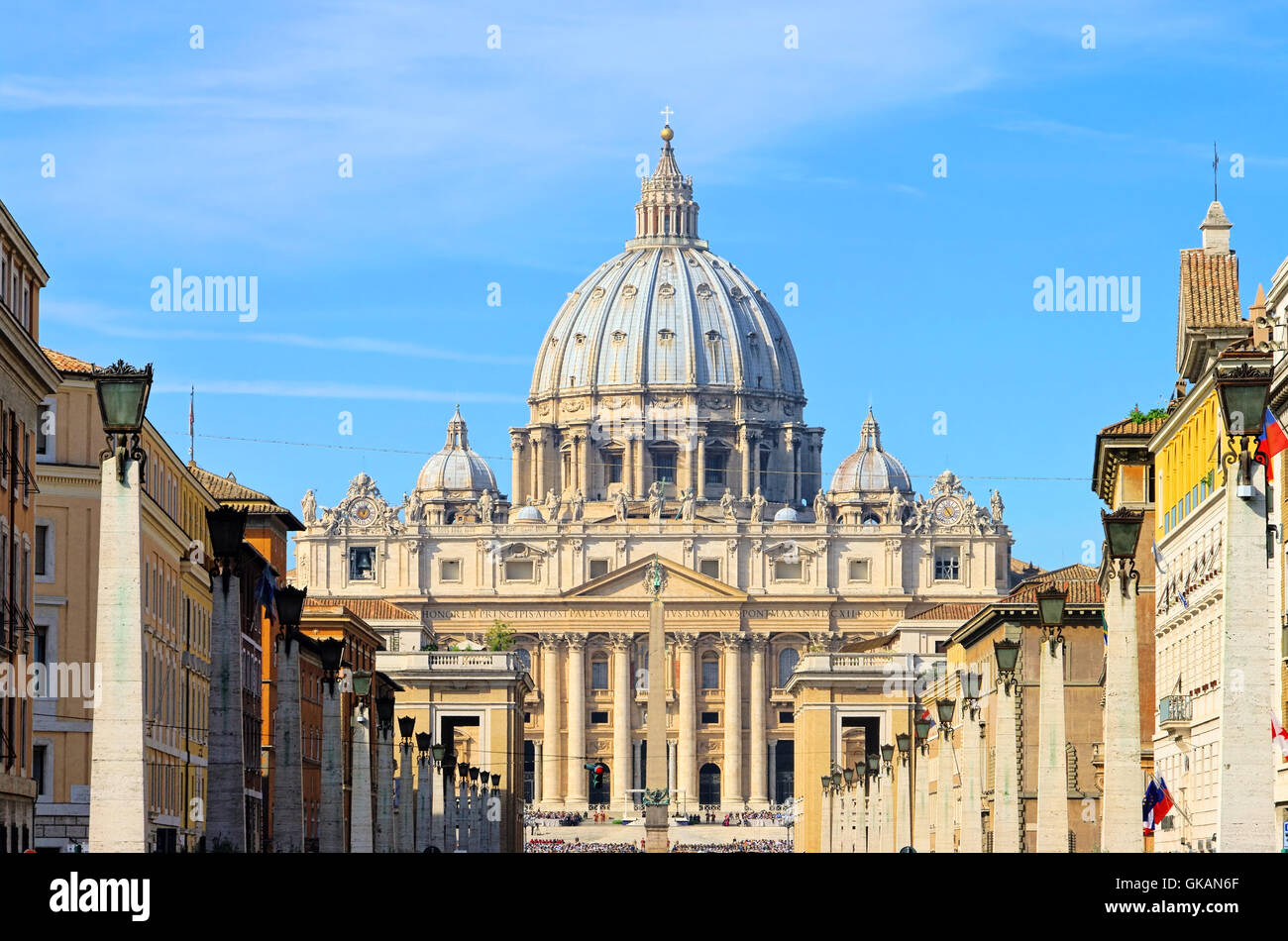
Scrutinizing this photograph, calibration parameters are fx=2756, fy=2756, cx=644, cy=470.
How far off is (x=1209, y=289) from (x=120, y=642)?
4314cm

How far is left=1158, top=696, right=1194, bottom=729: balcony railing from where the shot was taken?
6212 cm

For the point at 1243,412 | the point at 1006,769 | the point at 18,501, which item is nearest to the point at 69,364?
the point at 18,501

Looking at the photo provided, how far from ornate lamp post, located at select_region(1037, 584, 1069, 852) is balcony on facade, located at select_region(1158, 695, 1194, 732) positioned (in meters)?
24.5

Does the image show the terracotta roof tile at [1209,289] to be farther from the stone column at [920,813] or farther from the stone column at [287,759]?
the stone column at [287,759]

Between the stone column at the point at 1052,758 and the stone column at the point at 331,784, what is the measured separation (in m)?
15.5

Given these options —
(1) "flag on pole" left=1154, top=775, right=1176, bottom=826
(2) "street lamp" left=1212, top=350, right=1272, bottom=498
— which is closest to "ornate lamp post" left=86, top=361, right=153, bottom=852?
(2) "street lamp" left=1212, top=350, right=1272, bottom=498

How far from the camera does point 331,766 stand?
169ft

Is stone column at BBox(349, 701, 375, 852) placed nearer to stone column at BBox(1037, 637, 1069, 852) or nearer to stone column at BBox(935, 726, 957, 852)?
stone column at BBox(935, 726, 957, 852)

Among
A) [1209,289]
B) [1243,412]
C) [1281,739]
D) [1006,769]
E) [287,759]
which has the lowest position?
[1006,769]

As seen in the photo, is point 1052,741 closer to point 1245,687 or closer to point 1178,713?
point 1245,687

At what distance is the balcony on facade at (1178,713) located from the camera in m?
62.2
